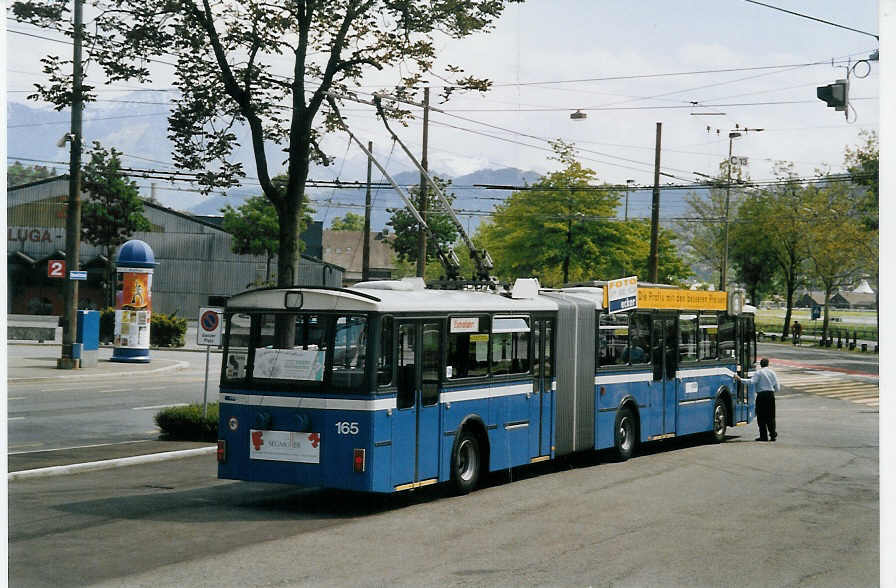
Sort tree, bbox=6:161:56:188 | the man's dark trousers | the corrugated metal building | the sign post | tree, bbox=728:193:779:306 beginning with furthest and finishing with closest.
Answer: the corrugated metal building, tree, bbox=728:193:779:306, tree, bbox=6:161:56:188, the man's dark trousers, the sign post

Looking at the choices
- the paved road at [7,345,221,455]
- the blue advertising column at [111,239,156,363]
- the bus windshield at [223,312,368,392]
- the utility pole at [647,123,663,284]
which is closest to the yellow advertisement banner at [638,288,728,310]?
the bus windshield at [223,312,368,392]

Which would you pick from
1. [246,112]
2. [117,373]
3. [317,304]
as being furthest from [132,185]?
[317,304]

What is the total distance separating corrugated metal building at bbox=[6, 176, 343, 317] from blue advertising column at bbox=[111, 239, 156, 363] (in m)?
26.2

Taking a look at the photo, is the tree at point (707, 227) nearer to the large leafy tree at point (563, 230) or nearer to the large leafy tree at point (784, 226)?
the large leafy tree at point (784, 226)

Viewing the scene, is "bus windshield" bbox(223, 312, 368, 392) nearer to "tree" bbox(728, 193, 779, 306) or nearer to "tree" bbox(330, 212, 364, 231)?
"tree" bbox(728, 193, 779, 306)

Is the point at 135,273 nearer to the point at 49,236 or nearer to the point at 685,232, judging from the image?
the point at 49,236

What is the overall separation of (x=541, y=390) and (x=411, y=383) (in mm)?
3370

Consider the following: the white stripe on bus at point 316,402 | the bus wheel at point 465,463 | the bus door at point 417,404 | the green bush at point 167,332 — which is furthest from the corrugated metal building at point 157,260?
the white stripe on bus at point 316,402

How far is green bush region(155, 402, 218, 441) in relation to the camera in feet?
62.9

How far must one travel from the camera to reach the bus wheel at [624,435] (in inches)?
709

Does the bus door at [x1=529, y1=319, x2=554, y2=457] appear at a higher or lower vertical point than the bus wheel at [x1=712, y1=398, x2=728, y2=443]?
higher

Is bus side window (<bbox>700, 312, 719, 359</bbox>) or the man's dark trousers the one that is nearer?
bus side window (<bbox>700, 312, 719, 359</bbox>)

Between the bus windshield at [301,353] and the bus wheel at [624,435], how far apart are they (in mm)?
6705

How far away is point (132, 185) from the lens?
58.8 m
